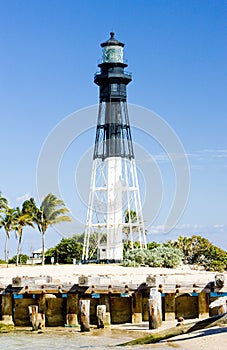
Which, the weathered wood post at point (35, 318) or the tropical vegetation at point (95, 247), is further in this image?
the tropical vegetation at point (95, 247)

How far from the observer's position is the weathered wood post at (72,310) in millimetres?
29250

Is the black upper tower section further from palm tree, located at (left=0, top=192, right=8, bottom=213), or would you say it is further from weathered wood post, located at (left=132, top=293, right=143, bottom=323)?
weathered wood post, located at (left=132, top=293, right=143, bottom=323)

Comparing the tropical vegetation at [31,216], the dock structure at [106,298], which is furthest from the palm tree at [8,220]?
the dock structure at [106,298]

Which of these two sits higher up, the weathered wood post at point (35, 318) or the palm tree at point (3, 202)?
the palm tree at point (3, 202)

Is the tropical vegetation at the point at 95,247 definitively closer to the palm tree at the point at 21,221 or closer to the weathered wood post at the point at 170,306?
the palm tree at the point at 21,221

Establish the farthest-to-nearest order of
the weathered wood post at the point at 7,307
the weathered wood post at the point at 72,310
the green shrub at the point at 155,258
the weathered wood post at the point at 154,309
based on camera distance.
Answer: the green shrub at the point at 155,258 → the weathered wood post at the point at 7,307 → the weathered wood post at the point at 72,310 → the weathered wood post at the point at 154,309

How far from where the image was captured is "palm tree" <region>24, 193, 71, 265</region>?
77.0 m

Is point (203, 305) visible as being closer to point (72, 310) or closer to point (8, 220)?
point (72, 310)

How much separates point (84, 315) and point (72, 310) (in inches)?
95.9

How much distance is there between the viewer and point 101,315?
90.5 feet

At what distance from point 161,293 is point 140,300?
1.44m

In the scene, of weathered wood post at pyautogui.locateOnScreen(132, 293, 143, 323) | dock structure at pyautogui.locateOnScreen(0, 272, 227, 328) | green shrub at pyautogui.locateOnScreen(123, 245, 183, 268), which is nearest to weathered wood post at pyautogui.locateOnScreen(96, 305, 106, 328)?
dock structure at pyautogui.locateOnScreen(0, 272, 227, 328)

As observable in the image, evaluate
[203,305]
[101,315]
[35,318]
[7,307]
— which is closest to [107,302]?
[101,315]

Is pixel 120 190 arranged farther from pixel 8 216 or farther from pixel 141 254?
pixel 8 216
